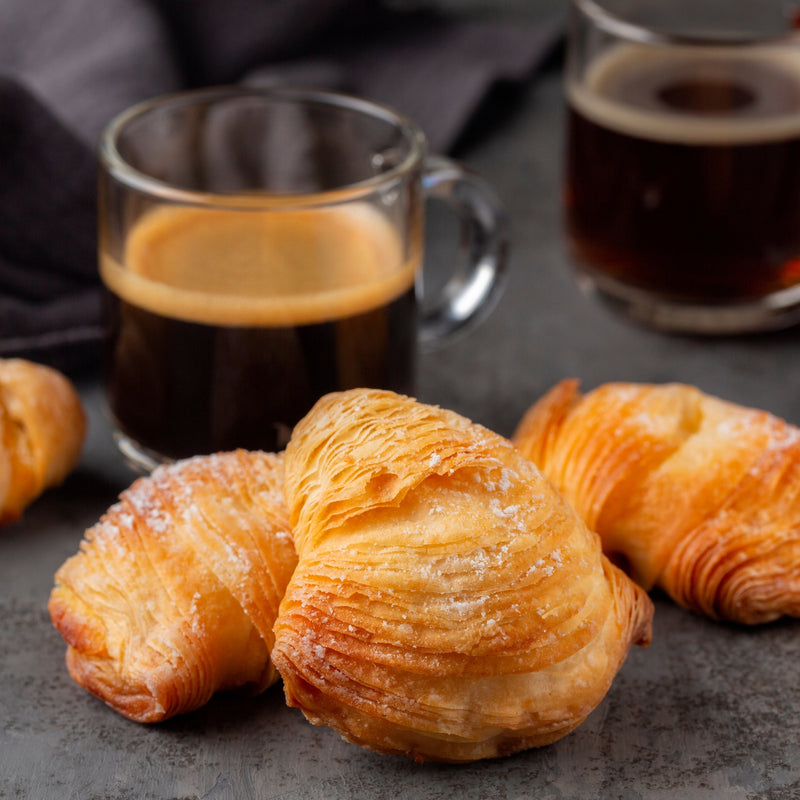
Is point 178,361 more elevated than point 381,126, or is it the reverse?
point 381,126

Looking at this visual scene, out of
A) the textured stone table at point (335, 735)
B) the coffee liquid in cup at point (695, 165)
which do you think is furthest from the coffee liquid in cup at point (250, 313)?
the coffee liquid in cup at point (695, 165)

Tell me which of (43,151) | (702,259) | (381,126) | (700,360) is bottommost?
(700,360)

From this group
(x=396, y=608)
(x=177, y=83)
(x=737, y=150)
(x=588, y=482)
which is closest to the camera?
(x=396, y=608)

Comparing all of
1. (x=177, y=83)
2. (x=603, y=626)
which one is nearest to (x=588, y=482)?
(x=603, y=626)

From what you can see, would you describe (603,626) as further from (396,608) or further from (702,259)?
(702,259)

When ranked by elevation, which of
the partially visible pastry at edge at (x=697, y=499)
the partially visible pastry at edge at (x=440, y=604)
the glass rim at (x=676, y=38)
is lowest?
the partially visible pastry at edge at (x=697, y=499)

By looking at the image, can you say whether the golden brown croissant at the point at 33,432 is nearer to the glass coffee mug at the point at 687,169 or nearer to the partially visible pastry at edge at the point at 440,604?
the partially visible pastry at edge at the point at 440,604

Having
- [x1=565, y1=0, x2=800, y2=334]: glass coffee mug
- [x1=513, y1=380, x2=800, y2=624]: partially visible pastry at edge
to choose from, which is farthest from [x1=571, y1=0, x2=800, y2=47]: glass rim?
[x1=513, y1=380, x2=800, y2=624]: partially visible pastry at edge
